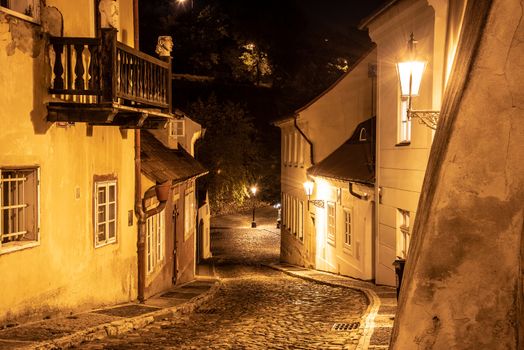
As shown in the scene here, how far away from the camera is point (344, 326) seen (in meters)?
10.9

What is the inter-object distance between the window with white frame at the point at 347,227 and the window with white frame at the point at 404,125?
5415 millimetres

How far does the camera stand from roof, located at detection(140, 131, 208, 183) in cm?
1468

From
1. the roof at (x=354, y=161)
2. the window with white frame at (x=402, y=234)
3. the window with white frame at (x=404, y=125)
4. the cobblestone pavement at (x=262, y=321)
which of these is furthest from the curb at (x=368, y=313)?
the window with white frame at (x=404, y=125)

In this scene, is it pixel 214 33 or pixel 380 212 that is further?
pixel 214 33

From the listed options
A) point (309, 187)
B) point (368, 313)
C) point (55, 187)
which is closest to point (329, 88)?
point (309, 187)

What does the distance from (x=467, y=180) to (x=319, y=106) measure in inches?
796

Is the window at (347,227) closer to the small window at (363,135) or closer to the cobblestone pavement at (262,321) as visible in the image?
the cobblestone pavement at (262,321)

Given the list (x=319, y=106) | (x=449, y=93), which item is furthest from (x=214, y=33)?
(x=449, y=93)

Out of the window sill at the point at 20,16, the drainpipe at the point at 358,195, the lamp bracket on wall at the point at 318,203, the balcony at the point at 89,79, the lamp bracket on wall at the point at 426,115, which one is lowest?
the lamp bracket on wall at the point at 318,203

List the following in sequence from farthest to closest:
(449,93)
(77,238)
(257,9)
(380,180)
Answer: (257,9)
(380,180)
(77,238)
(449,93)

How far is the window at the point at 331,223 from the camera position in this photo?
21625 mm

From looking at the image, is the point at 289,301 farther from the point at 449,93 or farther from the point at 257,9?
the point at 257,9

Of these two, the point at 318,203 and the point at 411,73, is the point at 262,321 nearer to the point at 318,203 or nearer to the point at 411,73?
the point at 411,73

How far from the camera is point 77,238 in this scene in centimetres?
1041
